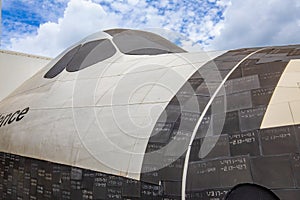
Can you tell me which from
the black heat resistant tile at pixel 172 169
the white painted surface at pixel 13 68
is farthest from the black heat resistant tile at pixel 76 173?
the white painted surface at pixel 13 68

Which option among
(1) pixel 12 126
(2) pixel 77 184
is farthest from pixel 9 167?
(2) pixel 77 184

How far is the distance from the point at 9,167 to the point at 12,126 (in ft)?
1.95

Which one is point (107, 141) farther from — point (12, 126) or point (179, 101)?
point (12, 126)

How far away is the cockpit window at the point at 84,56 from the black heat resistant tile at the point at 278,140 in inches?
111

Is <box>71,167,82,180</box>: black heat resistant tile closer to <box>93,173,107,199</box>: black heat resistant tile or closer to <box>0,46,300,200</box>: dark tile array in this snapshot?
<box>0,46,300,200</box>: dark tile array

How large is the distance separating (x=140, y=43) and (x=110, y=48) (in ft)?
1.52

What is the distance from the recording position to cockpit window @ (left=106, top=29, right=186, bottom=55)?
5.06 meters

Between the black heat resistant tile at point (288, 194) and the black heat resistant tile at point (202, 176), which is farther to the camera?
the black heat resistant tile at point (202, 176)

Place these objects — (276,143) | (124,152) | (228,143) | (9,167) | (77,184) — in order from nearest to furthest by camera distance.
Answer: (276,143) < (228,143) < (124,152) < (77,184) < (9,167)

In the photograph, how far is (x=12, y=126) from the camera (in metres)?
5.14

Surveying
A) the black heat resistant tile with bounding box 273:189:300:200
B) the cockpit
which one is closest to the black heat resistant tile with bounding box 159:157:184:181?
the black heat resistant tile with bounding box 273:189:300:200

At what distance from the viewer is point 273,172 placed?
2.71 metres

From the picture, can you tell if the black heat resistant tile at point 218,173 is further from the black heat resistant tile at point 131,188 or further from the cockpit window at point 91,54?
the cockpit window at point 91,54

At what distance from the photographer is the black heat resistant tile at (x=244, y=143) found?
9.41 feet
